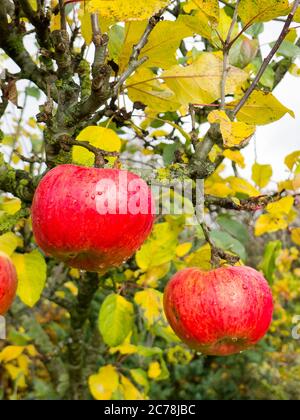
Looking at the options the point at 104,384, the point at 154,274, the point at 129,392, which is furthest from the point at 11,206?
the point at 129,392

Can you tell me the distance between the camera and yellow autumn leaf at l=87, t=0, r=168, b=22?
538 millimetres

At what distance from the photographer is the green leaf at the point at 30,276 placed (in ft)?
3.31

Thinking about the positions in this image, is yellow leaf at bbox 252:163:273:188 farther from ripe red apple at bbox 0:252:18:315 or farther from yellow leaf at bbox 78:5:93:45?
ripe red apple at bbox 0:252:18:315

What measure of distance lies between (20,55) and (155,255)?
61cm

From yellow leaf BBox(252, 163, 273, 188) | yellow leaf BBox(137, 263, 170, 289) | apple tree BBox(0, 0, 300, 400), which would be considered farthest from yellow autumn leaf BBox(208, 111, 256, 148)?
yellow leaf BBox(137, 263, 170, 289)

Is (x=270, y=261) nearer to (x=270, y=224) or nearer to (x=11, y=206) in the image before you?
(x=270, y=224)

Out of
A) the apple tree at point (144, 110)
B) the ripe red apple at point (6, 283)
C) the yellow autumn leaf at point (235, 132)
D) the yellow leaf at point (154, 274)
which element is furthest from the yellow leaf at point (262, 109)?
the yellow leaf at point (154, 274)

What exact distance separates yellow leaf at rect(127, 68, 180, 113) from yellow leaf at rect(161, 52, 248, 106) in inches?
1.8

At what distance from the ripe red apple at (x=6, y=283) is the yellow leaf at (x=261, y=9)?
1.76 feet

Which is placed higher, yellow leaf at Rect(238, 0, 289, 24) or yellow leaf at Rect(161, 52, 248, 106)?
yellow leaf at Rect(238, 0, 289, 24)

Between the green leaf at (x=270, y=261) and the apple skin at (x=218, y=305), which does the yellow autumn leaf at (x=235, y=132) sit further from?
the green leaf at (x=270, y=261)

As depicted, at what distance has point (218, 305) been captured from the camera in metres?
0.84

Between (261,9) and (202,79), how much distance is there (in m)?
0.14

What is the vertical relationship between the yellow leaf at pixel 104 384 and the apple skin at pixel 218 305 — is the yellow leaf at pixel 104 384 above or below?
below
